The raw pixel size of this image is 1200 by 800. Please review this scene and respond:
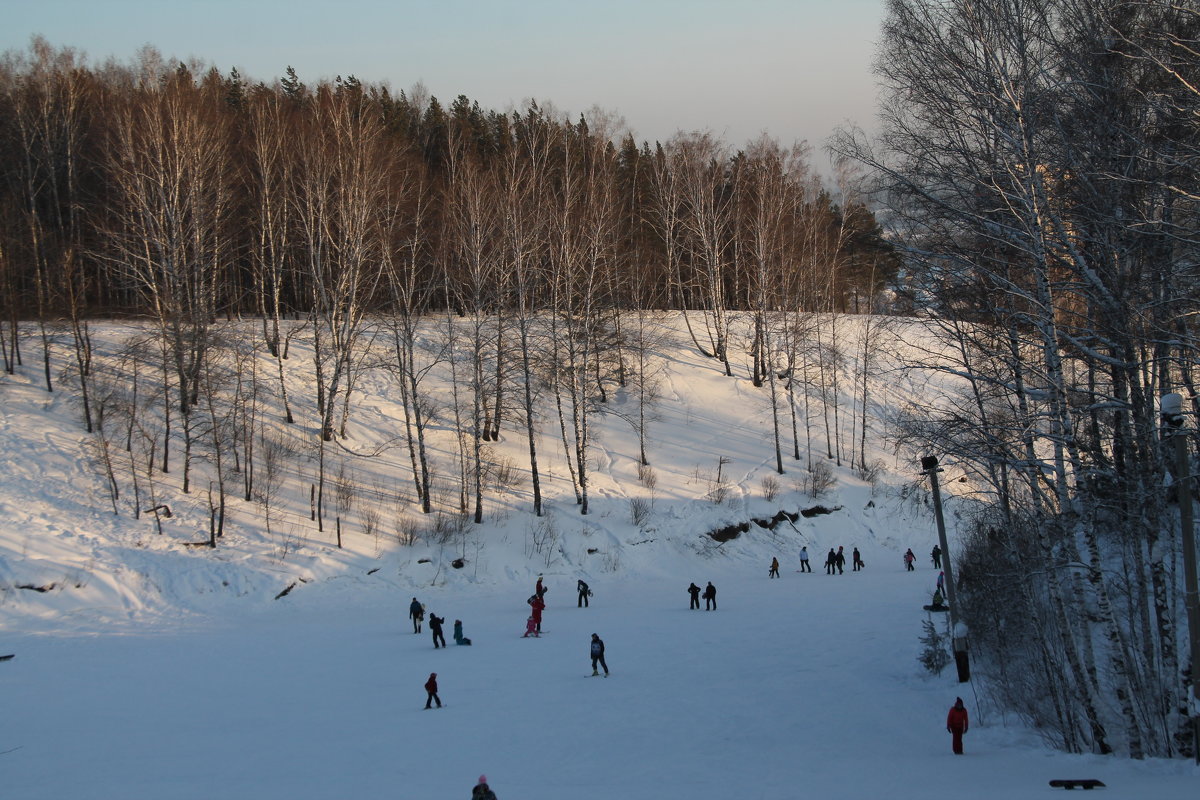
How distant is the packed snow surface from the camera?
12.2 metres

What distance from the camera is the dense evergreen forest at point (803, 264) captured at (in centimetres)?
1022

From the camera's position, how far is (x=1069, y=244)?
Answer: 1038 centimetres

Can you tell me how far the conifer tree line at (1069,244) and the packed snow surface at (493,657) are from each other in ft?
5.19

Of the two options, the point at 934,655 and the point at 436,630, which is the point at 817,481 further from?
the point at 436,630

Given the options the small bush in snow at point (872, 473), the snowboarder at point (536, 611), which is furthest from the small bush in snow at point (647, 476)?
the snowboarder at point (536, 611)

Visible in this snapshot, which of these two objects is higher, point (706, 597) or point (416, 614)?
point (416, 614)

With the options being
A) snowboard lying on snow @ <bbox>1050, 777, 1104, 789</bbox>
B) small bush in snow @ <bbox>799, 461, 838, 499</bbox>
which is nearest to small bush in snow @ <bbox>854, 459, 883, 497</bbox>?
small bush in snow @ <bbox>799, 461, 838, 499</bbox>

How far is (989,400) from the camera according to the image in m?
13.3

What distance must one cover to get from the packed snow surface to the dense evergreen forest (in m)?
1.85

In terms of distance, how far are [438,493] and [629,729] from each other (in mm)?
19657

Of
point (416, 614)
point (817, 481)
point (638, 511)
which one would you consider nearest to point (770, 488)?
point (817, 481)

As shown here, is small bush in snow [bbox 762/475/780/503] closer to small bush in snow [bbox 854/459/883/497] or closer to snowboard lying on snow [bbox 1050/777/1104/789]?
small bush in snow [bbox 854/459/883/497]

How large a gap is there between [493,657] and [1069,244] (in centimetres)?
1509

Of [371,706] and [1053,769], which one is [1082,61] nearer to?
[1053,769]
